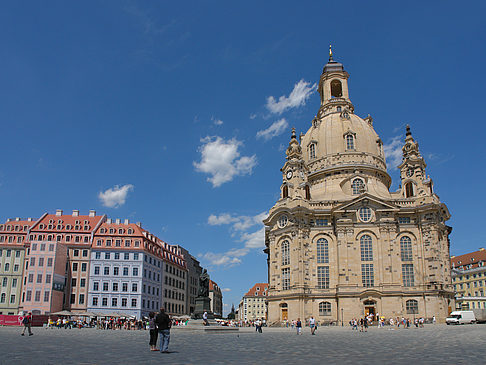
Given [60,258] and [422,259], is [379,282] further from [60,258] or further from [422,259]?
[60,258]

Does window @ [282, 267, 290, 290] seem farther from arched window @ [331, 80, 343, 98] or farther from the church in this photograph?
arched window @ [331, 80, 343, 98]

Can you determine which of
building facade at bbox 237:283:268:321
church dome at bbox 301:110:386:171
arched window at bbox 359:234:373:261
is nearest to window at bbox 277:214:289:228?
arched window at bbox 359:234:373:261

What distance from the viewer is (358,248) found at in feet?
221

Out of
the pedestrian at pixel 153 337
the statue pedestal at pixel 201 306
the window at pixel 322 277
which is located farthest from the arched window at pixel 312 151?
the pedestrian at pixel 153 337

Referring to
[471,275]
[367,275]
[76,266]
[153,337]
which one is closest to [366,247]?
[367,275]

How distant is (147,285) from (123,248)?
8.41 meters

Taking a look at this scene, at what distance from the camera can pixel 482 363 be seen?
1307 cm

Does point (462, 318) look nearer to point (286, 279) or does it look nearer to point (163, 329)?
point (286, 279)

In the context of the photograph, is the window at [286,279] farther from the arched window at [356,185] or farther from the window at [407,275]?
the arched window at [356,185]

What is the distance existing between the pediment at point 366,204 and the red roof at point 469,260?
55.2 metres

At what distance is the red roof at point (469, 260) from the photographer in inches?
4260

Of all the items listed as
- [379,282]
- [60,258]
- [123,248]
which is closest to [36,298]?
[60,258]

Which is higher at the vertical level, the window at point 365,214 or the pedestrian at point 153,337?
the window at point 365,214

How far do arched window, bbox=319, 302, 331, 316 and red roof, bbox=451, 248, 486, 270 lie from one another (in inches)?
2428
